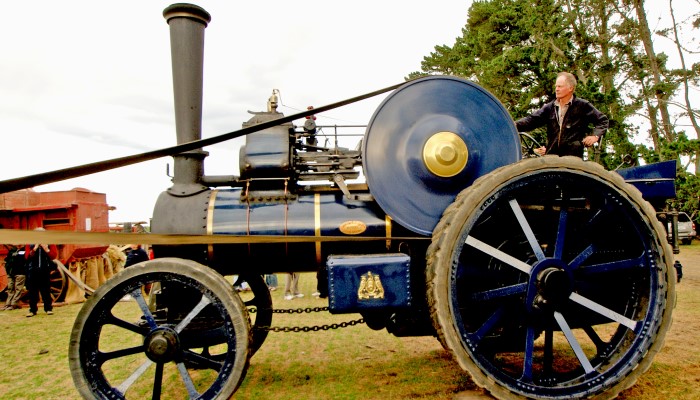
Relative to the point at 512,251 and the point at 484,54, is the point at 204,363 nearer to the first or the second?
the point at 512,251

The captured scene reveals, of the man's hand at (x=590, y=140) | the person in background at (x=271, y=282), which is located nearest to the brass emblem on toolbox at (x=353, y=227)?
the man's hand at (x=590, y=140)

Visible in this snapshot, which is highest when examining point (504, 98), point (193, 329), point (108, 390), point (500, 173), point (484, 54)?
point (484, 54)

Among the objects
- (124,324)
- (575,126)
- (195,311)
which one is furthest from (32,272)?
(575,126)

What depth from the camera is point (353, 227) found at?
333 cm

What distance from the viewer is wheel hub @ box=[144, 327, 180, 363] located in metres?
2.79

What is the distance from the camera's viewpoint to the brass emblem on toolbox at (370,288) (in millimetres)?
2959

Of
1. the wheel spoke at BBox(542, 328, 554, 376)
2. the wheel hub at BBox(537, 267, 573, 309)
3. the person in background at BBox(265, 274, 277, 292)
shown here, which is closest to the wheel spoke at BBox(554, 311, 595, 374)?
the wheel hub at BBox(537, 267, 573, 309)

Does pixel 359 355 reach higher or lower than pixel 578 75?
lower

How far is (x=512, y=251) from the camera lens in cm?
342

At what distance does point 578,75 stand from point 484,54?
563 cm

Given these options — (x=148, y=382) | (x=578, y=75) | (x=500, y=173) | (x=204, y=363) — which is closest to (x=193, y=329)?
(x=204, y=363)

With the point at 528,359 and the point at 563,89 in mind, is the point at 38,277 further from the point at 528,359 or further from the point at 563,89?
the point at 563,89

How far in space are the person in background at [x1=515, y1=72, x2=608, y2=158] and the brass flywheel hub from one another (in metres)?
1.02

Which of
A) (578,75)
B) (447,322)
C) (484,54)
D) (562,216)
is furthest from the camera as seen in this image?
(484,54)
